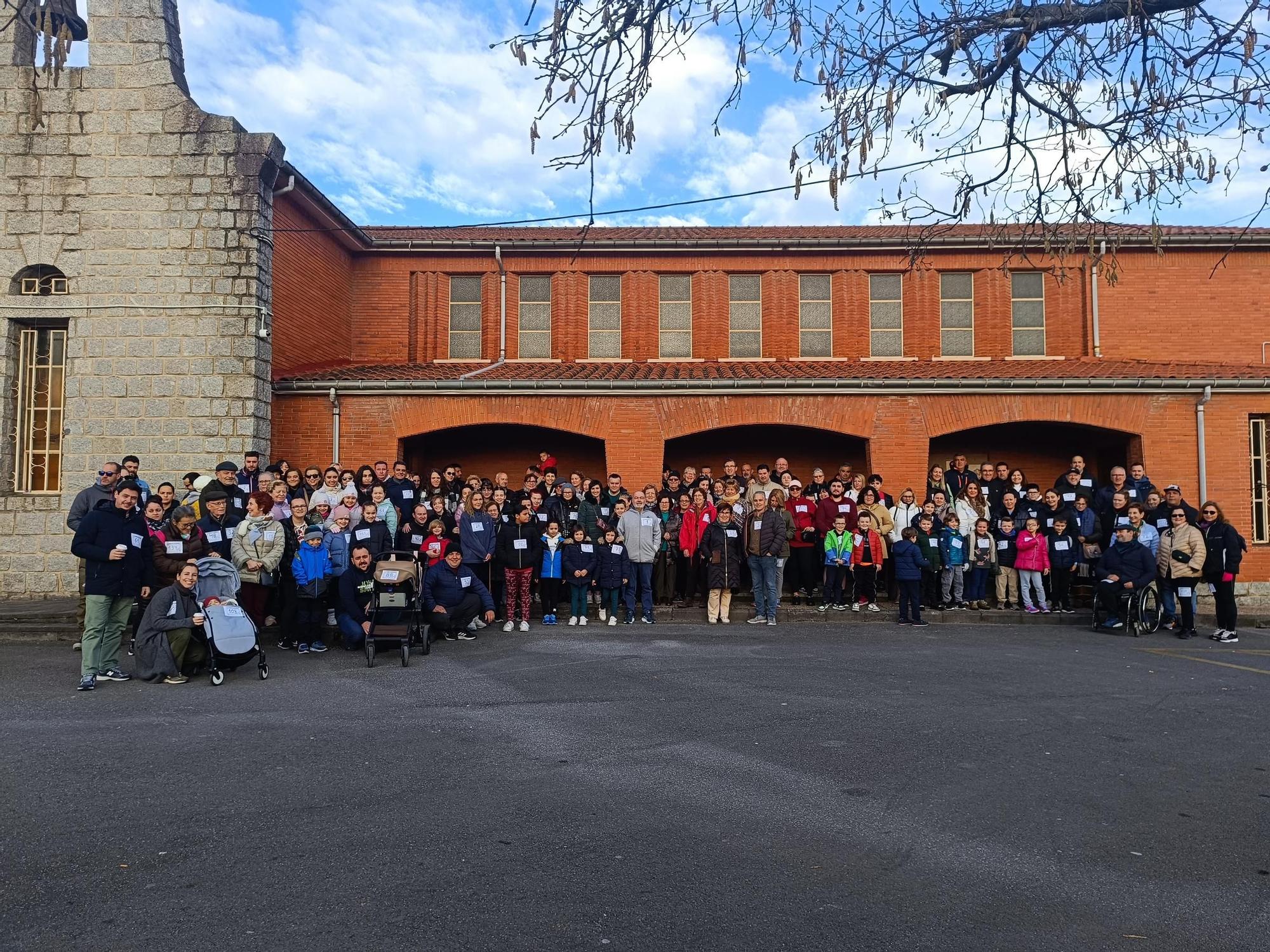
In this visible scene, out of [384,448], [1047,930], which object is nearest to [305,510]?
[384,448]

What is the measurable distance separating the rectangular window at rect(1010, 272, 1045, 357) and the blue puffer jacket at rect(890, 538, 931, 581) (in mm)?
8869

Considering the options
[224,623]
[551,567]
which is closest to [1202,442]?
[551,567]

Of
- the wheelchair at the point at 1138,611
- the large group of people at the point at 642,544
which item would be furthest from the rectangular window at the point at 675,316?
the wheelchair at the point at 1138,611

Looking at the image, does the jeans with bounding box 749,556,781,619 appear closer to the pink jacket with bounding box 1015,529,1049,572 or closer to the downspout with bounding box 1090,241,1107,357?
the pink jacket with bounding box 1015,529,1049,572

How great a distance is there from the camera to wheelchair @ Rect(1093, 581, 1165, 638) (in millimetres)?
12352

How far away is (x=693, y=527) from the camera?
13281 millimetres

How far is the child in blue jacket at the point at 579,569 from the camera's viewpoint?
1218 centimetres

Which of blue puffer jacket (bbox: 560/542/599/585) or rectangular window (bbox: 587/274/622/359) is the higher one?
rectangular window (bbox: 587/274/622/359)

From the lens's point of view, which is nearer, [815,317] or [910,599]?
[910,599]

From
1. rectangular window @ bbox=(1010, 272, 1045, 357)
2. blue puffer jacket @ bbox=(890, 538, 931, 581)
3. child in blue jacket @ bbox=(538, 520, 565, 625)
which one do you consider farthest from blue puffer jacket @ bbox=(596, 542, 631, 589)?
rectangular window @ bbox=(1010, 272, 1045, 357)

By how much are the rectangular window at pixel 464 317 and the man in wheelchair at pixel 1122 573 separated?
13083 mm

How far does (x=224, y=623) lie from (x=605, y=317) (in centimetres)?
1278

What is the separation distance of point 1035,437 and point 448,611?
1308 centimetres

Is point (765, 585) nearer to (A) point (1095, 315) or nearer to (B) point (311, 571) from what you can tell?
(B) point (311, 571)
